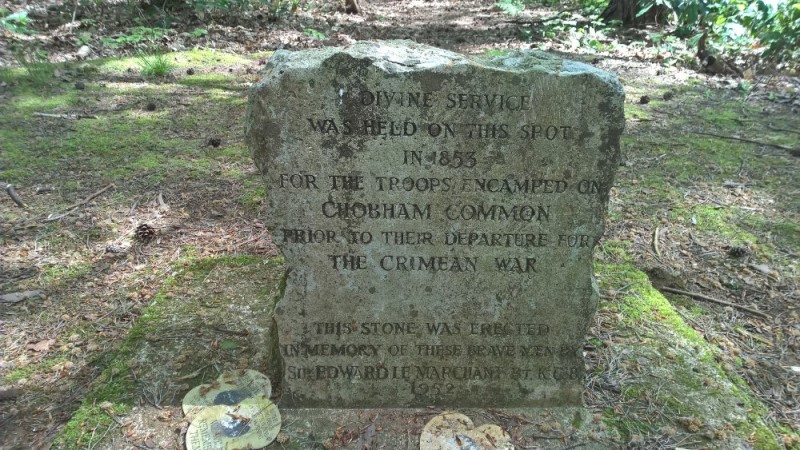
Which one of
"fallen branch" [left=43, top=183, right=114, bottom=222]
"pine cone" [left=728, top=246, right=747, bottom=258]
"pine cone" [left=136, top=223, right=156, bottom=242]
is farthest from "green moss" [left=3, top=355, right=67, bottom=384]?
"pine cone" [left=728, top=246, right=747, bottom=258]

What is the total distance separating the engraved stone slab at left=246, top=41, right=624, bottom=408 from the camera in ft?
6.99

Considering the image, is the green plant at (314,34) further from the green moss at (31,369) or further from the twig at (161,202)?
the green moss at (31,369)

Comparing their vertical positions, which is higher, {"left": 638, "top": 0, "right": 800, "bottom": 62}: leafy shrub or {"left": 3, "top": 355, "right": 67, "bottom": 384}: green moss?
{"left": 638, "top": 0, "right": 800, "bottom": 62}: leafy shrub

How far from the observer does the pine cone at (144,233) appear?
14.0 ft

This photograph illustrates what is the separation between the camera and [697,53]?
28.1ft

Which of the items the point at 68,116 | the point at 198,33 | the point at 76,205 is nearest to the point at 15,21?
the point at 198,33

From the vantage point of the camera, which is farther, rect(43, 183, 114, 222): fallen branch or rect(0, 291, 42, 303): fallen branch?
A: rect(43, 183, 114, 222): fallen branch

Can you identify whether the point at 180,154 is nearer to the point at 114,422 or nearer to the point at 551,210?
the point at 114,422

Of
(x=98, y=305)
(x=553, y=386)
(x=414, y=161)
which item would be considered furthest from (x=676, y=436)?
(x=98, y=305)

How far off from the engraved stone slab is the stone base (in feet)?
0.18

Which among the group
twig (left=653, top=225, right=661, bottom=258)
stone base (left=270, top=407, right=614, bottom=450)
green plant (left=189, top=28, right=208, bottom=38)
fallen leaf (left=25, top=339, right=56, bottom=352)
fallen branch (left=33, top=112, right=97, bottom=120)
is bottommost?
fallen leaf (left=25, top=339, right=56, bottom=352)

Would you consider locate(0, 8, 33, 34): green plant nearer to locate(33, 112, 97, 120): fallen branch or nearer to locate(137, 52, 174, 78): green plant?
locate(137, 52, 174, 78): green plant

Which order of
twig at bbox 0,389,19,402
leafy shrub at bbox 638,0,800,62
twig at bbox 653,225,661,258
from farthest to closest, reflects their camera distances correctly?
leafy shrub at bbox 638,0,800,62, twig at bbox 653,225,661,258, twig at bbox 0,389,19,402

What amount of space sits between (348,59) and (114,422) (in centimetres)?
208
